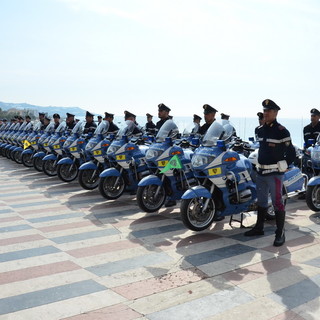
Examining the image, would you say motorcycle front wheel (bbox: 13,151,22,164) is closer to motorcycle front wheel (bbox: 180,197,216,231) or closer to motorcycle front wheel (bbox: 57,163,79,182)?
motorcycle front wheel (bbox: 57,163,79,182)

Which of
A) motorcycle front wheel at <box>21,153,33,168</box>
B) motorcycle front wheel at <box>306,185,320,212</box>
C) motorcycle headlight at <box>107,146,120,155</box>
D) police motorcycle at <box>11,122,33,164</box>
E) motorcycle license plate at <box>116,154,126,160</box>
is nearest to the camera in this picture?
motorcycle front wheel at <box>306,185,320,212</box>

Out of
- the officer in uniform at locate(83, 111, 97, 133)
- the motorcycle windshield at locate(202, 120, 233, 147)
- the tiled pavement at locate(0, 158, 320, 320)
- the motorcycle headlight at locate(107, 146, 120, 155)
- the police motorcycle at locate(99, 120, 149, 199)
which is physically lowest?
the tiled pavement at locate(0, 158, 320, 320)

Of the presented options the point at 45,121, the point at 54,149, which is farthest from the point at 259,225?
the point at 45,121

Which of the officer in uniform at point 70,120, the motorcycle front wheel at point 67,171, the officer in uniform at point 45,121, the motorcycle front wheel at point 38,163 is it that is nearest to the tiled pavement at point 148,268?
the motorcycle front wheel at point 67,171

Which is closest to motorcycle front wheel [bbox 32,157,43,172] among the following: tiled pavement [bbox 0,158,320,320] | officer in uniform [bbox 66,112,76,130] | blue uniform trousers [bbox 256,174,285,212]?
officer in uniform [bbox 66,112,76,130]

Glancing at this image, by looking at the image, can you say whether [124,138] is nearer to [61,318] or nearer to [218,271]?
[218,271]

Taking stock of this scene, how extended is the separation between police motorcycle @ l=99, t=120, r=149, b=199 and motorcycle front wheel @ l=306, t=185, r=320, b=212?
10.8 feet

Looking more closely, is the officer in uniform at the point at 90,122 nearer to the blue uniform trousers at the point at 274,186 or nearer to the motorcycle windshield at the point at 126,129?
the motorcycle windshield at the point at 126,129

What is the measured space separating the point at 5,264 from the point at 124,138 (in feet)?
14.6

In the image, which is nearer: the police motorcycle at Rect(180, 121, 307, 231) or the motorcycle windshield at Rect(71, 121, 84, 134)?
the police motorcycle at Rect(180, 121, 307, 231)

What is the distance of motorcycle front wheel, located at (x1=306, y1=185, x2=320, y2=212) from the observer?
22.6 feet

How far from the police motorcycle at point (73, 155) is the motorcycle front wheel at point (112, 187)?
8.27 feet

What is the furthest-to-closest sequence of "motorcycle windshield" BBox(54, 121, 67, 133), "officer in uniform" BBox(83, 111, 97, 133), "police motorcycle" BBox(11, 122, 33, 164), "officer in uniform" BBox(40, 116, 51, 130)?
"police motorcycle" BBox(11, 122, 33, 164) → "officer in uniform" BBox(40, 116, 51, 130) → "motorcycle windshield" BBox(54, 121, 67, 133) → "officer in uniform" BBox(83, 111, 97, 133)

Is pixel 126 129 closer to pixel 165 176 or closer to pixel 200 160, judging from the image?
pixel 165 176
